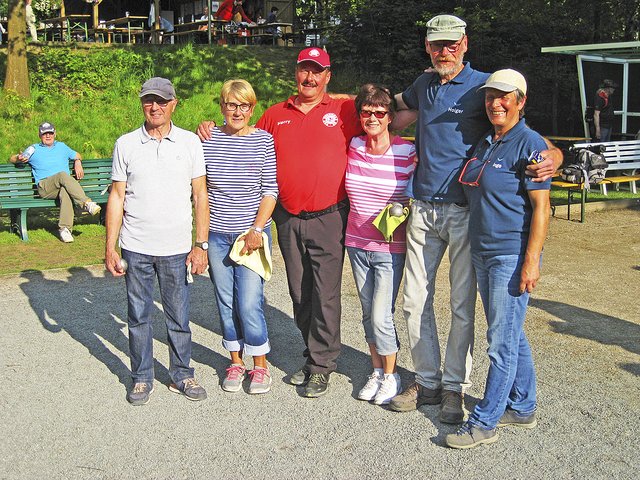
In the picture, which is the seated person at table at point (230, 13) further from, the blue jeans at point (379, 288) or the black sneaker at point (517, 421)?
the black sneaker at point (517, 421)

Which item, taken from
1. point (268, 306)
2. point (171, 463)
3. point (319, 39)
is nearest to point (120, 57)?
point (319, 39)

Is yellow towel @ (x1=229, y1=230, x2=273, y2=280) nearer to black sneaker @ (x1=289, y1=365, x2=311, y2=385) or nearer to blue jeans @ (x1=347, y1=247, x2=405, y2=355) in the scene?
blue jeans @ (x1=347, y1=247, x2=405, y2=355)

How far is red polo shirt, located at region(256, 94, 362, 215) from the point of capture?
4918 millimetres

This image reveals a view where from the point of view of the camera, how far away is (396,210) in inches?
181

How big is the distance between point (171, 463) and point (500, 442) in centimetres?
174

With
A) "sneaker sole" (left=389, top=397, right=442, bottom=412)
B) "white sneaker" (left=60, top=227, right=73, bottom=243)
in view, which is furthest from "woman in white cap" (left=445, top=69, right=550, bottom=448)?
"white sneaker" (left=60, top=227, right=73, bottom=243)

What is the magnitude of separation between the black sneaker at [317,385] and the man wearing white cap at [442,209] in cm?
49

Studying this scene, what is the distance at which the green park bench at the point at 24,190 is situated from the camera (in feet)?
32.2

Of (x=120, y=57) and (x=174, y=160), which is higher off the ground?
(x=120, y=57)

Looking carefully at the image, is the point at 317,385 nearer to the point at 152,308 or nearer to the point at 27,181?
the point at 152,308

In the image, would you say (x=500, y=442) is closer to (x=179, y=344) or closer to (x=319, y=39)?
(x=179, y=344)

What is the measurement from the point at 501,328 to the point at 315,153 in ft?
5.02

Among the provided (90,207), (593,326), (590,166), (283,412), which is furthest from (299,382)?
(590,166)

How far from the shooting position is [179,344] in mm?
5082
